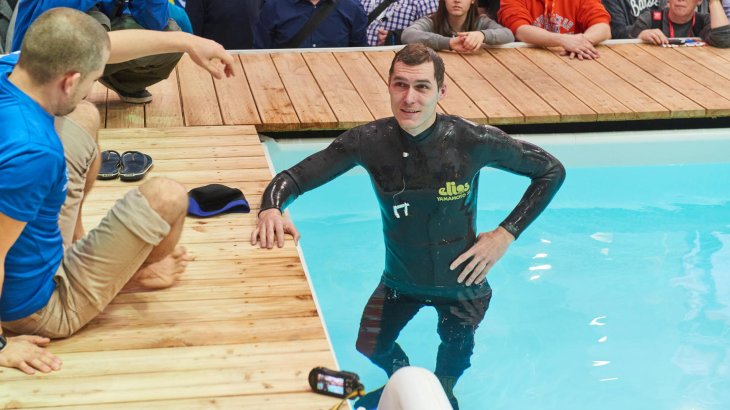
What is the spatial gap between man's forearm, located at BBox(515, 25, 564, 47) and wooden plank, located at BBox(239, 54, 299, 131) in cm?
159

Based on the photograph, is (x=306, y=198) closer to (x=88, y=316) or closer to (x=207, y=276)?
(x=207, y=276)

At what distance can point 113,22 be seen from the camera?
4.86m

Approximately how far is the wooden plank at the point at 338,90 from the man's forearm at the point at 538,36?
1.23 m

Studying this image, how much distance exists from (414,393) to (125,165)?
2329 millimetres

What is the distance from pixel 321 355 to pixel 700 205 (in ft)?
11.8

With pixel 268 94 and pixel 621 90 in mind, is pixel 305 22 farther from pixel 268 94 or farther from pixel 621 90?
pixel 621 90

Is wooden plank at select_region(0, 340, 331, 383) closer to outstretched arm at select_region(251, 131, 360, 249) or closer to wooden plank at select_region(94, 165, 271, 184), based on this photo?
outstretched arm at select_region(251, 131, 360, 249)

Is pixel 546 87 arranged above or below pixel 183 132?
above

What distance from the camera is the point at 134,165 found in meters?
4.29

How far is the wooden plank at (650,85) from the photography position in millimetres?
5402

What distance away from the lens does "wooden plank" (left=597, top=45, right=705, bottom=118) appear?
540cm

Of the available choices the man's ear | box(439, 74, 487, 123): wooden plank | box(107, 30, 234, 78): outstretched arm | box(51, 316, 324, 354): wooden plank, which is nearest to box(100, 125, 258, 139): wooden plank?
box(439, 74, 487, 123): wooden plank

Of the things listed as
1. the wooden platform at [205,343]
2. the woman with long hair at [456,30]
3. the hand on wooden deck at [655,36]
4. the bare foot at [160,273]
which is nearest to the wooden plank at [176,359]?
the wooden platform at [205,343]

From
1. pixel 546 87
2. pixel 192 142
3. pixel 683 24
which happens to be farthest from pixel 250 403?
pixel 683 24
